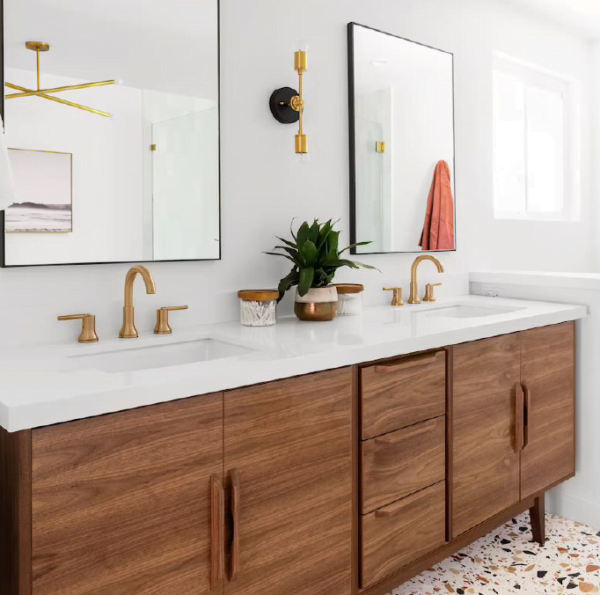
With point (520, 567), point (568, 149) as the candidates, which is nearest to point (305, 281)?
point (520, 567)

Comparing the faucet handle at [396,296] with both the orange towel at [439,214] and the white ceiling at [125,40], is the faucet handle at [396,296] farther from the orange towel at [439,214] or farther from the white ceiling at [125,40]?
the white ceiling at [125,40]

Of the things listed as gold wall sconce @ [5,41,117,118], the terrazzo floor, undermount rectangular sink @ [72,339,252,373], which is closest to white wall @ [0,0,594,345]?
undermount rectangular sink @ [72,339,252,373]

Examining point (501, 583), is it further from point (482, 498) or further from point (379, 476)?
point (379, 476)

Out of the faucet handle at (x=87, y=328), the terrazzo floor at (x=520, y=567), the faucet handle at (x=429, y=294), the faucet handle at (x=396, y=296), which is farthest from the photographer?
the faucet handle at (x=429, y=294)

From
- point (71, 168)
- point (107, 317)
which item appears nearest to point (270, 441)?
point (107, 317)

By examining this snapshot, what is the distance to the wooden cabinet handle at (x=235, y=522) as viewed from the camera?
128cm

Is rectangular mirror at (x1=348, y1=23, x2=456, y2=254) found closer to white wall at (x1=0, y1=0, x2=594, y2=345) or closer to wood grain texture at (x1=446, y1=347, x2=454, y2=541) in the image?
white wall at (x1=0, y1=0, x2=594, y2=345)

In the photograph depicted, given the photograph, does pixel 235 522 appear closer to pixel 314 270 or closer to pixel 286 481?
pixel 286 481

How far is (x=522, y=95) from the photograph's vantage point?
11.3ft

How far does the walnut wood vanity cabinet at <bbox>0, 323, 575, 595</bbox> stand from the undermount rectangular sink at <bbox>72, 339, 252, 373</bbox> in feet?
1.10

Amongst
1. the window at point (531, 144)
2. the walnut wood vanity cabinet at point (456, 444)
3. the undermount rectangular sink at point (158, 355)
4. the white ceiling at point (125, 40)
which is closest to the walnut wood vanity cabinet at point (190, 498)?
the walnut wood vanity cabinet at point (456, 444)

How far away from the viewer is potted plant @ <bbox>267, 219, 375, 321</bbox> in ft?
6.47

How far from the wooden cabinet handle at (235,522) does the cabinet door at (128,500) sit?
0.04m

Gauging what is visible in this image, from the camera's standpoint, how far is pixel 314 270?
78.3 inches
